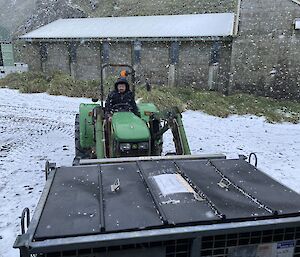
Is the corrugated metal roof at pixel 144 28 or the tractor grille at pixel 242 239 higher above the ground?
the corrugated metal roof at pixel 144 28

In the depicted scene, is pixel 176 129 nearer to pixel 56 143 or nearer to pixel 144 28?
pixel 56 143

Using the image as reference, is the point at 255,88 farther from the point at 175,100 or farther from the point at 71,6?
the point at 71,6

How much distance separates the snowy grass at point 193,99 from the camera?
1186cm

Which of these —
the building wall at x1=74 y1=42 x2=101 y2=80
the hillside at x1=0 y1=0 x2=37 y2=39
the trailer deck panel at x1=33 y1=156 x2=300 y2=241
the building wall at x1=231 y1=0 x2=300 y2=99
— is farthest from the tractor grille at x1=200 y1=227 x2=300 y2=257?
the hillside at x1=0 y1=0 x2=37 y2=39

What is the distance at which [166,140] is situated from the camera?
28.1ft

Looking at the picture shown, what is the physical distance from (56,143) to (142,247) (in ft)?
20.6

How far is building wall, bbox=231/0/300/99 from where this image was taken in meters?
13.7

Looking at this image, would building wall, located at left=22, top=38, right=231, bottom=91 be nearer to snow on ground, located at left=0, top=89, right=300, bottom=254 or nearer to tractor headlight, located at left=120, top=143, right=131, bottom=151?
snow on ground, located at left=0, top=89, right=300, bottom=254

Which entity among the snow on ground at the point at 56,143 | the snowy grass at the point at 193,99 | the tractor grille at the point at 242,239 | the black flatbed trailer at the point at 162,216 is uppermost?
the black flatbed trailer at the point at 162,216

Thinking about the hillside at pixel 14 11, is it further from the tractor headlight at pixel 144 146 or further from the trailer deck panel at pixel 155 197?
the trailer deck panel at pixel 155 197

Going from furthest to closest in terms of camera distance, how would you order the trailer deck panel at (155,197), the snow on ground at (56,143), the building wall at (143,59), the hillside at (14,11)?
the hillside at (14,11) < the building wall at (143,59) < the snow on ground at (56,143) < the trailer deck panel at (155,197)

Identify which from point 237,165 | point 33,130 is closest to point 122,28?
point 33,130

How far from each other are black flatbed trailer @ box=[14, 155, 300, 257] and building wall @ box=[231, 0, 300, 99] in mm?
12072

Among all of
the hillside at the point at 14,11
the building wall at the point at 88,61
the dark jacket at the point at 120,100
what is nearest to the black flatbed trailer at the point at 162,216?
the dark jacket at the point at 120,100
